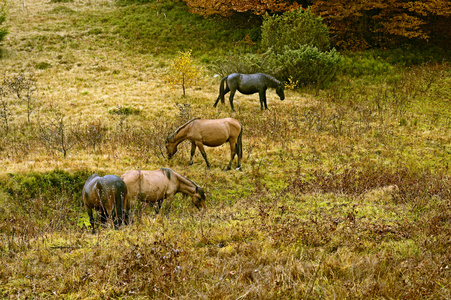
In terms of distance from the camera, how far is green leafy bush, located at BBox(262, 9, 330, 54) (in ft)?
72.0

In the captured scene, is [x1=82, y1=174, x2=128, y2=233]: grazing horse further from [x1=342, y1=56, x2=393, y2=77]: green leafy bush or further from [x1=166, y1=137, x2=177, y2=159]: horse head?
[x1=342, y1=56, x2=393, y2=77]: green leafy bush

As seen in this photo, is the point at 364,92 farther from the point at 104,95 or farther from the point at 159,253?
the point at 159,253

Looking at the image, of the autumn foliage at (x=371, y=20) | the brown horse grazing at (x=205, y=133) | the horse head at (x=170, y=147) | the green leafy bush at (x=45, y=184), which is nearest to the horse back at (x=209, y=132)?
the brown horse grazing at (x=205, y=133)

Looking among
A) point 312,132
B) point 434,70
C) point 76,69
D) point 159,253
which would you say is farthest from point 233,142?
point 434,70

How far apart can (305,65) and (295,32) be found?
254cm

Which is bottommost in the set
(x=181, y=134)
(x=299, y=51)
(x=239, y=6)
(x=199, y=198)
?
(x=199, y=198)

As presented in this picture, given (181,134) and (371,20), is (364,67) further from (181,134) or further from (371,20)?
(181,134)

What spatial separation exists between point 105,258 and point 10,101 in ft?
56.0

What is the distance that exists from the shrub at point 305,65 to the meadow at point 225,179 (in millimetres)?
1061

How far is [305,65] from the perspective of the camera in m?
20.9

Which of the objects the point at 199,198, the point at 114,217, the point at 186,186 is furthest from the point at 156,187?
the point at 114,217

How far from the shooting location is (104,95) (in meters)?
19.2

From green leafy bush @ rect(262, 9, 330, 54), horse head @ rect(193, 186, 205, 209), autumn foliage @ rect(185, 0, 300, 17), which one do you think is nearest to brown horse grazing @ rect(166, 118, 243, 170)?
horse head @ rect(193, 186, 205, 209)

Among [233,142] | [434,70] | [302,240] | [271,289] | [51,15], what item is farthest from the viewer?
[51,15]
